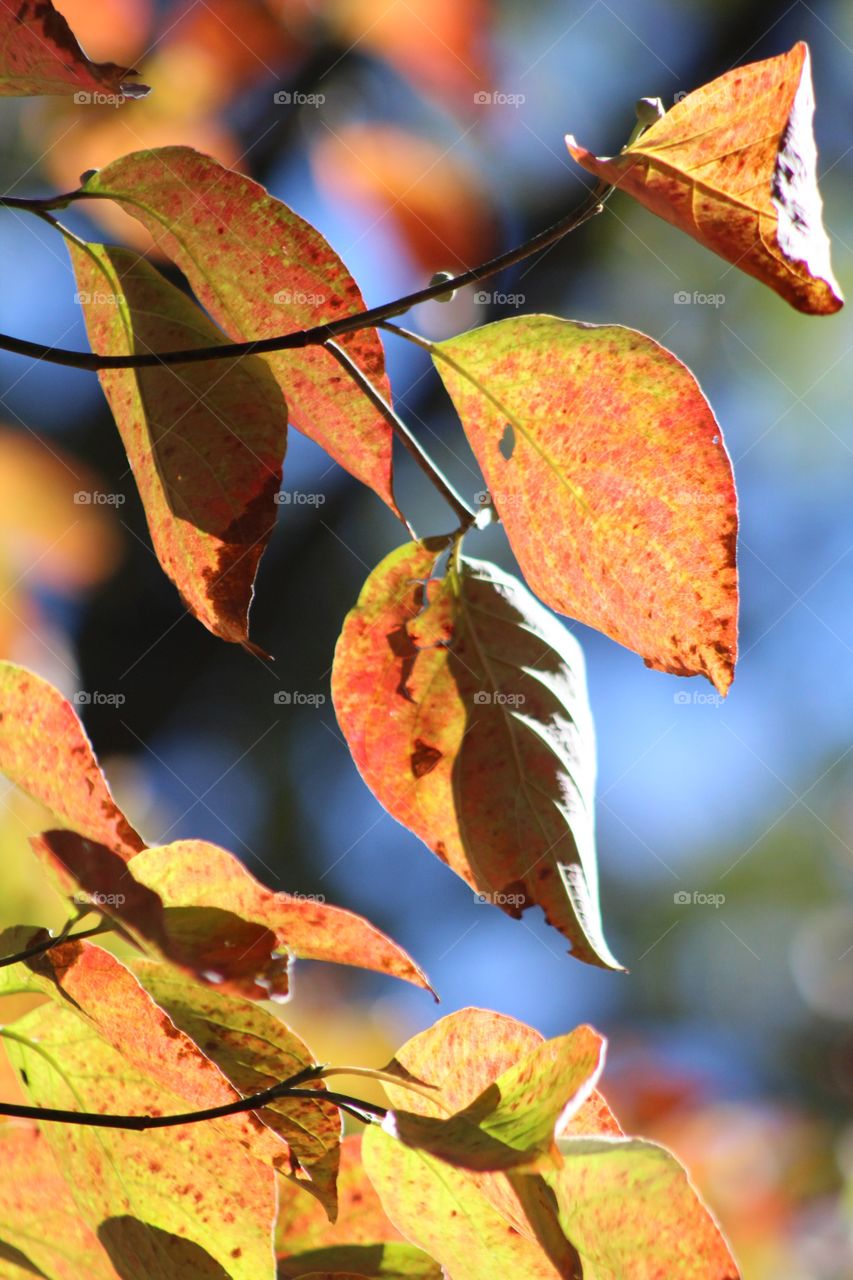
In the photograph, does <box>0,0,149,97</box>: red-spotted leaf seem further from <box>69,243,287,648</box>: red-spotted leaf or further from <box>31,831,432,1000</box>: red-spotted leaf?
<box>31,831,432,1000</box>: red-spotted leaf

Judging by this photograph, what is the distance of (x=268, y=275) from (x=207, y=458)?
6 centimetres

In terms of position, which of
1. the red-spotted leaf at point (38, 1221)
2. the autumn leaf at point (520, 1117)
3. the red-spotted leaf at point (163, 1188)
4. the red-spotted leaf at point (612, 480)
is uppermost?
the red-spotted leaf at point (612, 480)

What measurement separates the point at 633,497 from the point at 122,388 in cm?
17

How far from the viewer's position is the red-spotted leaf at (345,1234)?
1.21 ft

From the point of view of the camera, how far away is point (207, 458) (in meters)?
0.34

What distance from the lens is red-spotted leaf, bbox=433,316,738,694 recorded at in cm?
32

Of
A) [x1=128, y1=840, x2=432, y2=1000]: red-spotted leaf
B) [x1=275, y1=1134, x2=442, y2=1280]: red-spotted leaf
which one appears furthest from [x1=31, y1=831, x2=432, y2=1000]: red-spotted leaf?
[x1=275, y1=1134, x2=442, y2=1280]: red-spotted leaf

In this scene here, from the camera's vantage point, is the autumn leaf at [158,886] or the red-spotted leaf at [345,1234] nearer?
the autumn leaf at [158,886]

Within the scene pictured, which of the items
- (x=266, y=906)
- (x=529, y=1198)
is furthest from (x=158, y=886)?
(x=529, y=1198)

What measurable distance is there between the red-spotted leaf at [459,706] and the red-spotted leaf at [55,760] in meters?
0.10

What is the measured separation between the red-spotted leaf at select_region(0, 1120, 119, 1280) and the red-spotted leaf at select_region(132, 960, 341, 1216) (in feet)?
0.26

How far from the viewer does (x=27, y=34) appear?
1.02 ft

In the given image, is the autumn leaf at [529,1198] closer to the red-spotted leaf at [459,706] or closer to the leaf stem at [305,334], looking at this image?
the red-spotted leaf at [459,706]

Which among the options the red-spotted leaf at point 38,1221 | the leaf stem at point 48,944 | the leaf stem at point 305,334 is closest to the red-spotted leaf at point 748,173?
the leaf stem at point 305,334
